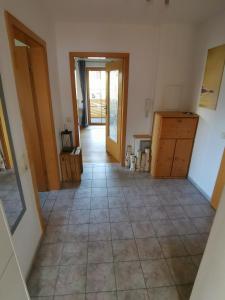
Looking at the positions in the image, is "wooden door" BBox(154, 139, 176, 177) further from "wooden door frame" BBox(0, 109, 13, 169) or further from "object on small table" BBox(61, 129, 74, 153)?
"wooden door frame" BBox(0, 109, 13, 169)

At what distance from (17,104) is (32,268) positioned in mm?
1520

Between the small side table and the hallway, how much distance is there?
2.82 ft

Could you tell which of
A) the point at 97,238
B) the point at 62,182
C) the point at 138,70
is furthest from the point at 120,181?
the point at 138,70

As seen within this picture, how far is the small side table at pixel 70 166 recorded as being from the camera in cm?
289

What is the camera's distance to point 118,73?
3332 millimetres

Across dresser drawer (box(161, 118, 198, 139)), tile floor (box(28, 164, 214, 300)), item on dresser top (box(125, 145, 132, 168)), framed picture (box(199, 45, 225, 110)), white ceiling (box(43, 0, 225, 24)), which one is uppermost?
white ceiling (box(43, 0, 225, 24))

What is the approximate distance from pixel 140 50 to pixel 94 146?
104 inches

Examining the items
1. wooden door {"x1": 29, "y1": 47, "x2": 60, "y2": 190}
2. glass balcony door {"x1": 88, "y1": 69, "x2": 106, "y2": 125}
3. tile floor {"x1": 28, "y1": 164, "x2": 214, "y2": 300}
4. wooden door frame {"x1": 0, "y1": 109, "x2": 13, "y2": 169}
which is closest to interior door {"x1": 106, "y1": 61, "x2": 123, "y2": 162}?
tile floor {"x1": 28, "y1": 164, "x2": 214, "y2": 300}

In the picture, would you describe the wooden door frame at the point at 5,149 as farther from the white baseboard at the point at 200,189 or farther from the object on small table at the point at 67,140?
the white baseboard at the point at 200,189

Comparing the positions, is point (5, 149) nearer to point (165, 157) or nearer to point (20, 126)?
point (20, 126)

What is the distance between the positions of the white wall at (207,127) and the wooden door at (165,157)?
390 millimetres

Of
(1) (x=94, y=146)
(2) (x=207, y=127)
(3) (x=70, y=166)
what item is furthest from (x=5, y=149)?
(1) (x=94, y=146)

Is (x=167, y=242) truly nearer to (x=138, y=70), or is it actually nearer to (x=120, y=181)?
(x=120, y=181)

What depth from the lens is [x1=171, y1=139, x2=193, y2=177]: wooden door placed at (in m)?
2.99
